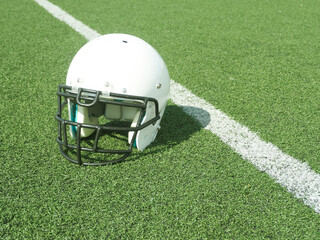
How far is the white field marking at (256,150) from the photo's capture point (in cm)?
184

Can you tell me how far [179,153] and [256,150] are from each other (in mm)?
484

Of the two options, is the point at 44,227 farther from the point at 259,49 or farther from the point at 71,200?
the point at 259,49

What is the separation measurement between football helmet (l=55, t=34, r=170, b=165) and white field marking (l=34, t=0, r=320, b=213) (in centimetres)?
52

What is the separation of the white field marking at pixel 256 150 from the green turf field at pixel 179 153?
0.05 m

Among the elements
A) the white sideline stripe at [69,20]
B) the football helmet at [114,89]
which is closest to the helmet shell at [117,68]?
the football helmet at [114,89]

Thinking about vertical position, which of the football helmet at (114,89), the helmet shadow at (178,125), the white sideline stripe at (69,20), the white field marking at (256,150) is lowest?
the white sideline stripe at (69,20)

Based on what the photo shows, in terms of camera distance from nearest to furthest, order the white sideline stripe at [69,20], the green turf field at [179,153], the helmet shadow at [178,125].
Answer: the green turf field at [179,153] → the helmet shadow at [178,125] → the white sideline stripe at [69,20]

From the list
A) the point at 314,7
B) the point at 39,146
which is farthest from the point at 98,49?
the point at 314,7

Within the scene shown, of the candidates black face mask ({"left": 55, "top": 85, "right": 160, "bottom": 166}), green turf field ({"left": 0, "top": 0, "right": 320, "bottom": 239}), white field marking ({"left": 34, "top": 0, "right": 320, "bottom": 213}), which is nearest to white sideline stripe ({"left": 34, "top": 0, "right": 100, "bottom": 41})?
green turf field ({"left": 0, "top": 0, "right": 320, "bottom": 239})

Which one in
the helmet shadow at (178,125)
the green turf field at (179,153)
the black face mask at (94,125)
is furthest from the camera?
the helmet shadow at (178,125)

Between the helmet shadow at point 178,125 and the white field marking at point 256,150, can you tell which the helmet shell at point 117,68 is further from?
the white field marking at point 256,150

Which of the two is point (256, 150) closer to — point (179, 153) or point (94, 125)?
point (179, 153)

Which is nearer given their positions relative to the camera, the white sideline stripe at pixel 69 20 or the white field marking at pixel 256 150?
the white field marking at pixel 256 150

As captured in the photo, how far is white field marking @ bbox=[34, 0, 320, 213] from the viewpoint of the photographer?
184 cm
